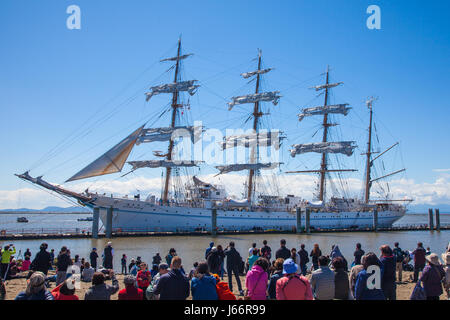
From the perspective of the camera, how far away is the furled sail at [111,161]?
3747 centimetres

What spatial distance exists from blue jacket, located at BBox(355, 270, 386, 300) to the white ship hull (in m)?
36.9

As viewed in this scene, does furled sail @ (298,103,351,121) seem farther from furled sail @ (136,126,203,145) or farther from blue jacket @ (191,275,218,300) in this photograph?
blue jacket @ (191,275,218,300)

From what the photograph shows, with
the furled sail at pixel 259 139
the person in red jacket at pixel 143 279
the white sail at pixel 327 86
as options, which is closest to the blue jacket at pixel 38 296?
the person in red jacket at pixel 143 279

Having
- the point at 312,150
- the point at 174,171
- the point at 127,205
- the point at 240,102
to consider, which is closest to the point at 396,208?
the point at 312,150

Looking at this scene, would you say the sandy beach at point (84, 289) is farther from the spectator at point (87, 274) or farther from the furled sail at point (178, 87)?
the furled sail at point (178, 87)

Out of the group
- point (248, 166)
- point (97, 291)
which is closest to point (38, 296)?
point (97, 291)

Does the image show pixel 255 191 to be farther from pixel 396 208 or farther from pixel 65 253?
pixel 65 253

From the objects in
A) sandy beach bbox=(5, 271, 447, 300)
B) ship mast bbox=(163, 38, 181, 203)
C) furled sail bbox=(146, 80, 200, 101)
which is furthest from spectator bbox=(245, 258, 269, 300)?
furled sail bbox=(146, 80, 200, 101)

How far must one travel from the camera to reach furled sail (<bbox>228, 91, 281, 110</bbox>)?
56.2 meters

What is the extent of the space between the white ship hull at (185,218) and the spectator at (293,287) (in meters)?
37.0

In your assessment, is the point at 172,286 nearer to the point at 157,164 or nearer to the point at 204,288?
the point at 204,288

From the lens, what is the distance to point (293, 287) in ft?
16.9

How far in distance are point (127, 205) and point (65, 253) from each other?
109ft
